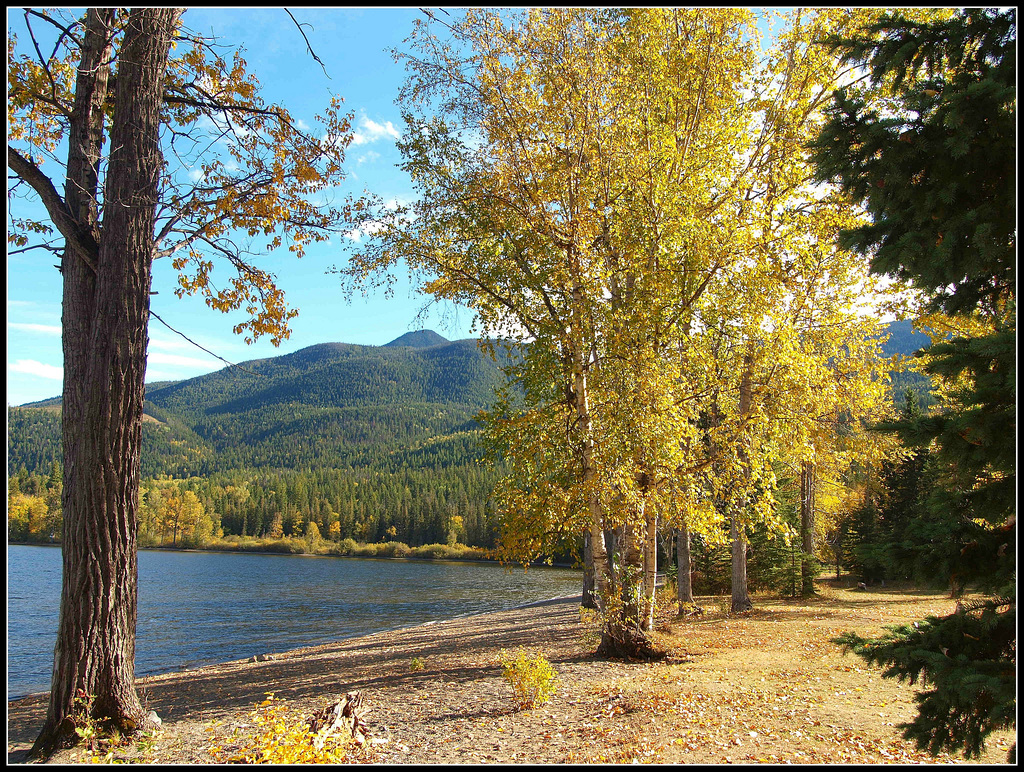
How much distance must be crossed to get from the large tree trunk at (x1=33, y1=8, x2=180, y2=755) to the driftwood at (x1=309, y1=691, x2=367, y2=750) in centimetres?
165

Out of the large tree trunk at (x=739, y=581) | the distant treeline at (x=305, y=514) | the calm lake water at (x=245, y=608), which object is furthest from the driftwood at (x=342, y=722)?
the distant treeline at (x=305, y=514)

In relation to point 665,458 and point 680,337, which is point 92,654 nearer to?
point 665,458

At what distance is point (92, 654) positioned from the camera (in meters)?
5.13

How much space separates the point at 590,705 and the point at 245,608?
2988 centimetres

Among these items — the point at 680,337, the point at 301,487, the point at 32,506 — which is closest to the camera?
the point at 680,337

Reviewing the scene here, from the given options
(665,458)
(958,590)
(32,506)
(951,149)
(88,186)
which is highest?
(88,186)

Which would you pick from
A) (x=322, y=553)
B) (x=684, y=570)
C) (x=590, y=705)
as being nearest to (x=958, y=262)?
(x=590, y=705)

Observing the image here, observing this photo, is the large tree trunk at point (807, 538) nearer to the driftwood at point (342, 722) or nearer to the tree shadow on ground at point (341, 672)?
the tree shadow on ground at point (341, 672)

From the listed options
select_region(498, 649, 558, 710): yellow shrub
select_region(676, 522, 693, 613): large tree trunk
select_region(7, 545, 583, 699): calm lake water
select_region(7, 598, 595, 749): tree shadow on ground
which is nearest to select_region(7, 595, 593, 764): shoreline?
select_region(7, 598, 595, 749): tree shadow on ground

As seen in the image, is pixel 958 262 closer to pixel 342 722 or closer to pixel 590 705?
pixel 590 705

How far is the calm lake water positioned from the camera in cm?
1873

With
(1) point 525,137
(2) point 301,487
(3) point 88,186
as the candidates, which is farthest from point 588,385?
(2) point 301,487

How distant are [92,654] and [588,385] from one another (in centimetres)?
657

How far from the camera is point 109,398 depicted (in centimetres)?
536
